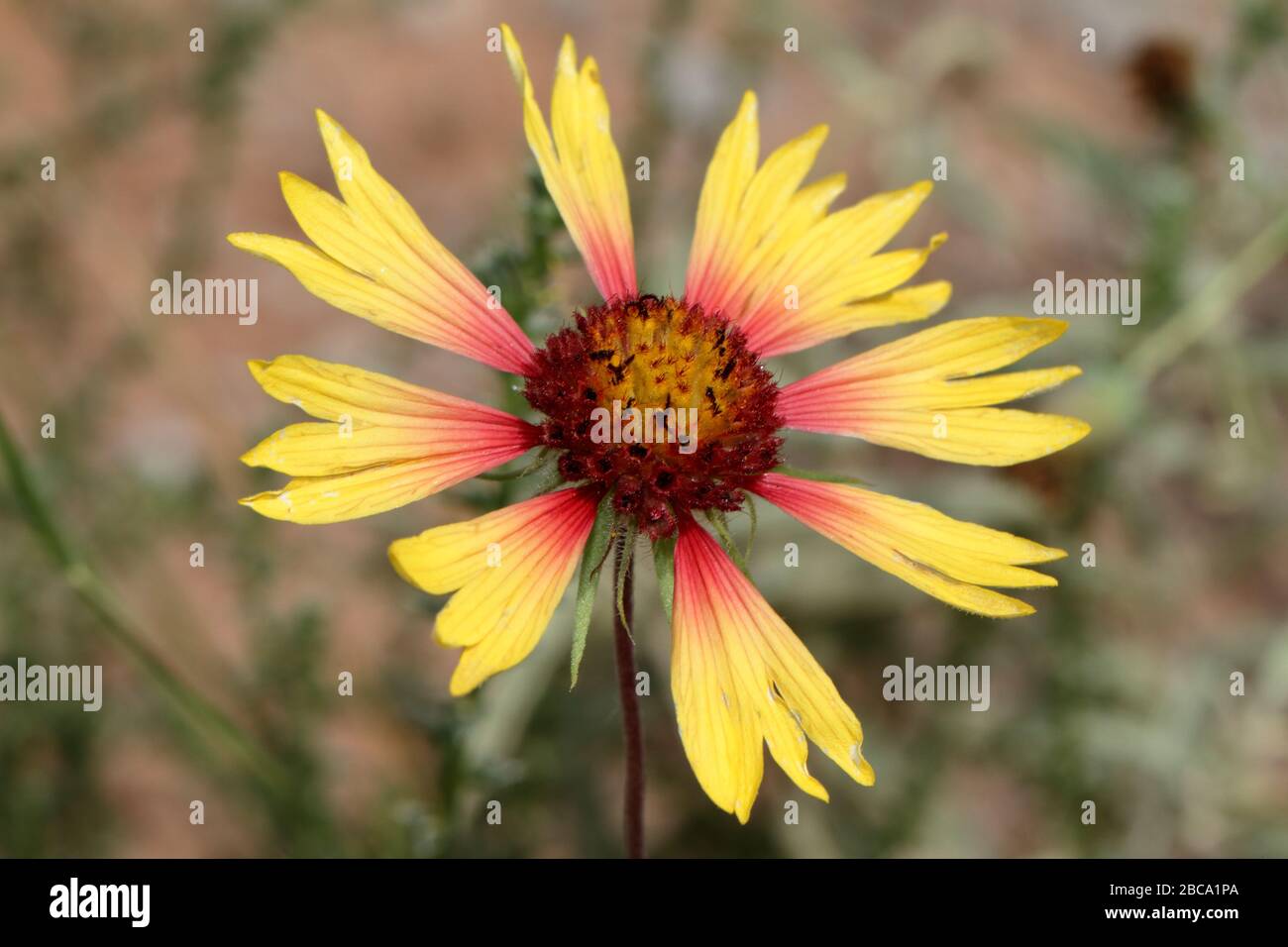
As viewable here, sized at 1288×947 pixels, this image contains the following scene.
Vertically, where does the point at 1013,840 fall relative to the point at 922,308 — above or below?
below

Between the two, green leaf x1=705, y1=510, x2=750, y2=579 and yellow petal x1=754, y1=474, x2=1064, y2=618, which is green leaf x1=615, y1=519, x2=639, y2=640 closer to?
green leaf x1=705, y1=510, x2=750, y2=579

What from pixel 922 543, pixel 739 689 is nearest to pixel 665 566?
pixel 739 689

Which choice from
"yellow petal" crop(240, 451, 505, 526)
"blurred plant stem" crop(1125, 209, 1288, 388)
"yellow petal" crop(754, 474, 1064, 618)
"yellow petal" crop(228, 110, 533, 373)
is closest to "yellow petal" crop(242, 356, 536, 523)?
"yellow petal" crop(240, 451, 505, 526)

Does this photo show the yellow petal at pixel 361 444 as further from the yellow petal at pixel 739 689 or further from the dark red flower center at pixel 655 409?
the yellow petal at pixel 739 689

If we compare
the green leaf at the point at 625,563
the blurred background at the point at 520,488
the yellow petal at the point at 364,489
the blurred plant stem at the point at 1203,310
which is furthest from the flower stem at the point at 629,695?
the blurred plant stem at the point at 1203,310

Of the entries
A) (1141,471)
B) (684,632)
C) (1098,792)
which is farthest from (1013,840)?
(684,632)
